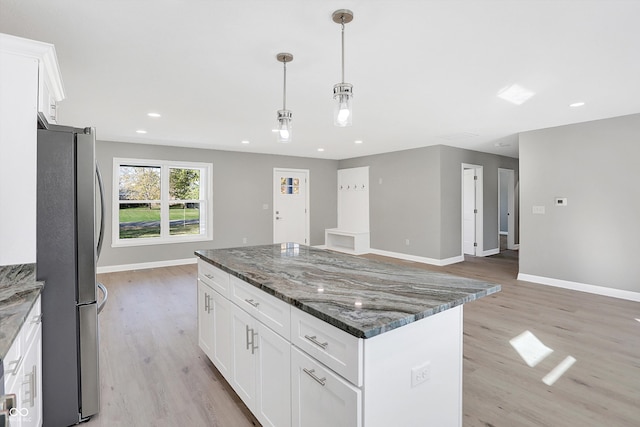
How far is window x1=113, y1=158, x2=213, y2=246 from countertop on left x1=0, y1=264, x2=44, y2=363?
4.66 meters

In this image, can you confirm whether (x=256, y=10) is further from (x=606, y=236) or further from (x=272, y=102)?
(x=606, y=236)

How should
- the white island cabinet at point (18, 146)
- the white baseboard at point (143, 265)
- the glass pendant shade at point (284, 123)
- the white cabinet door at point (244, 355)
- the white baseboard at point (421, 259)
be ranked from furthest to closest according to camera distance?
the white baseboard at point (421, 259)
the white baseboard at point (143, 265)
the glass pendant shade at point (284, 123)
the white cabinet door at point (244, 355)
the white island cabinet at point (18, 146)

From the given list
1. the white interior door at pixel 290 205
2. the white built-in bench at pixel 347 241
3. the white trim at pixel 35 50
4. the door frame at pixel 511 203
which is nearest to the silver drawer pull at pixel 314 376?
the white trim at pixel 35 50

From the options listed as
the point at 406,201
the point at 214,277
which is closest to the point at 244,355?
the point at 214,277

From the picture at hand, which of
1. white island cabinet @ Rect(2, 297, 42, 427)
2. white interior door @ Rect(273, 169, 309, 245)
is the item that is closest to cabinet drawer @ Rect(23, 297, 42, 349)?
white island cabinet @ Rect(2, 297, 42, 427)

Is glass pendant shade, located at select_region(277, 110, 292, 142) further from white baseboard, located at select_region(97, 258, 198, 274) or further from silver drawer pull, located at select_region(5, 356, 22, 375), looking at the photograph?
white baseboard, located at select_region(97, 258, 198, 274)

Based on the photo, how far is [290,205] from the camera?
8016mm

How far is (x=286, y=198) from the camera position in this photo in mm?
7941

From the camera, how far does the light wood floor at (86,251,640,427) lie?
78.3 inches

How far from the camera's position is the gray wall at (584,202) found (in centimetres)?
413

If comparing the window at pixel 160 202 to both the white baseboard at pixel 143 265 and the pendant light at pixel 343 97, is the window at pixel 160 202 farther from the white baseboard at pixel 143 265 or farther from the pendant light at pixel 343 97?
the pendant light at pixel 343 97

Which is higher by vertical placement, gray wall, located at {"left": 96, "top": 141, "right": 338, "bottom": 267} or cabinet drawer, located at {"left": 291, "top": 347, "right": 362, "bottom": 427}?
gray wall, located at {"left": 96, "top": 141, "right": 338, "bottom": 267}

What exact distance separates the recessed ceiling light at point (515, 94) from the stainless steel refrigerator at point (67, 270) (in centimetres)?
351

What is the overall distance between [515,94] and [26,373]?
4228 millimetres
